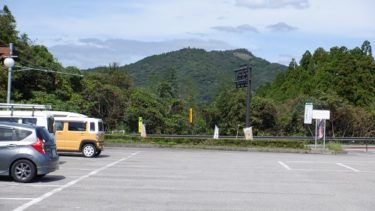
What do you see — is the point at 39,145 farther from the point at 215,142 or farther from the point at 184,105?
the point at 184,105

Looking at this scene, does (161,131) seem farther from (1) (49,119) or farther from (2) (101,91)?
(1) (49,119)

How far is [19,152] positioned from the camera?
1647 cm

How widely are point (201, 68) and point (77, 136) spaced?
9711 centimetres

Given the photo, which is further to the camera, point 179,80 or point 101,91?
point 179,80

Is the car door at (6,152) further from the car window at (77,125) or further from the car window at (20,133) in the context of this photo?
the car window at (77,125)

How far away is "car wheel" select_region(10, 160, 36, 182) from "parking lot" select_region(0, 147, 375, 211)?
0.28m

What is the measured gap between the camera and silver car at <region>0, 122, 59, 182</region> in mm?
16453

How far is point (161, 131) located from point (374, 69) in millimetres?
32697

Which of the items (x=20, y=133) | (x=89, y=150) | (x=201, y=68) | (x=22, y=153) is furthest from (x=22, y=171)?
(x=201, y=68)

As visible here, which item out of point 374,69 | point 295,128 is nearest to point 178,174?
point 295,128

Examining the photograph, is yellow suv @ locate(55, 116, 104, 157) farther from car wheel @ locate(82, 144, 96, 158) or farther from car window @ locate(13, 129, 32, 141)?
car window @ locate(13, 129, 32, 141)

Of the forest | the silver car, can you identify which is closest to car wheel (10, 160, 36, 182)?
the silver car

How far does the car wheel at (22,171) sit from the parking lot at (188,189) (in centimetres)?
28

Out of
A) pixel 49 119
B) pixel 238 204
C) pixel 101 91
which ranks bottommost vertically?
pixel 238 204
